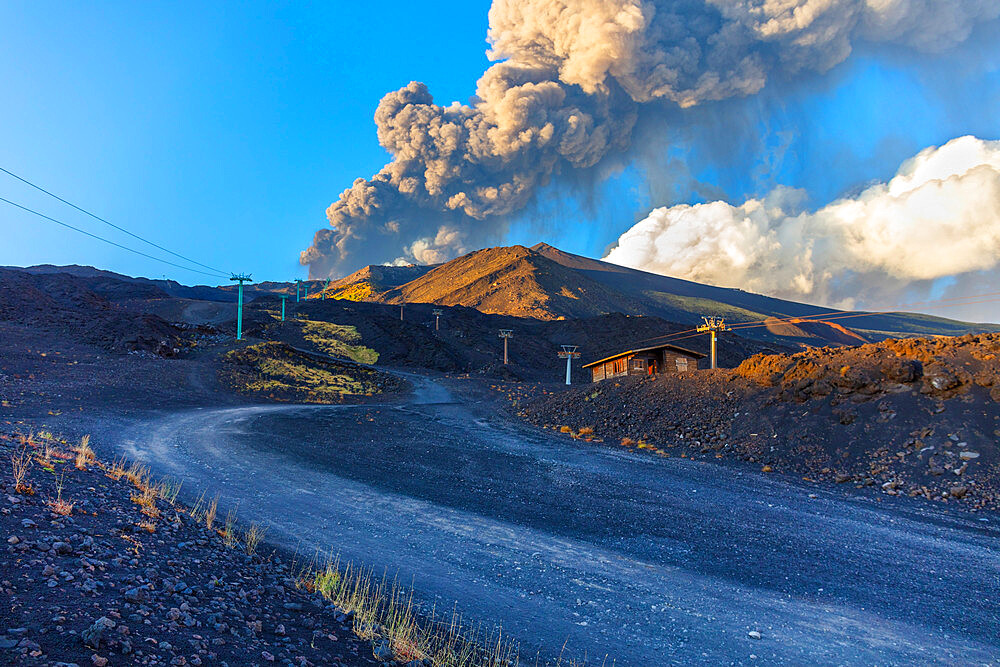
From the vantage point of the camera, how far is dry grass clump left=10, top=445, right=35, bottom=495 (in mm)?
6107

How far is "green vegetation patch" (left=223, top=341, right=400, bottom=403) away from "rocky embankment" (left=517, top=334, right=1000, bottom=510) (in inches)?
867

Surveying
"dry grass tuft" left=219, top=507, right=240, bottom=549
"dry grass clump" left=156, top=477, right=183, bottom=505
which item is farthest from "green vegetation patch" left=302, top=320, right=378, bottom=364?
"dry grass tuft" left=219, top=507, right=240, bottom=549

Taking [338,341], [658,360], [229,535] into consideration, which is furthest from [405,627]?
[338,341]

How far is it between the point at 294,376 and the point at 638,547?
35648 millimetres

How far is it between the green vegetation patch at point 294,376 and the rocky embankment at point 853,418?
22.0 m

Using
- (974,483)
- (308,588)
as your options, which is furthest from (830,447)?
(308,588)

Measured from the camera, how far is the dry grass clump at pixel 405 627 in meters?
4.94

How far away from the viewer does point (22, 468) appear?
22.6 ft

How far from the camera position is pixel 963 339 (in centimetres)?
1688

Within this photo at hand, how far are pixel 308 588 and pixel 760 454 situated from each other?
13.8 metres

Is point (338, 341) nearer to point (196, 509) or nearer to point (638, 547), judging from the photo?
point (196, 509)

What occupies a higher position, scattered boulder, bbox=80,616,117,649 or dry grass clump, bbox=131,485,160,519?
scattered boulder, bbox=80,616,117,649

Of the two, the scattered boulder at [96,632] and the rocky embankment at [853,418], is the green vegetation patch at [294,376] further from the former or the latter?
the scattered boulder at [96,632]

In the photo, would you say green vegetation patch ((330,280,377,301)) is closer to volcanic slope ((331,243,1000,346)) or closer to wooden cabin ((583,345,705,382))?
volcanic slope ((331,243,1000,346))
